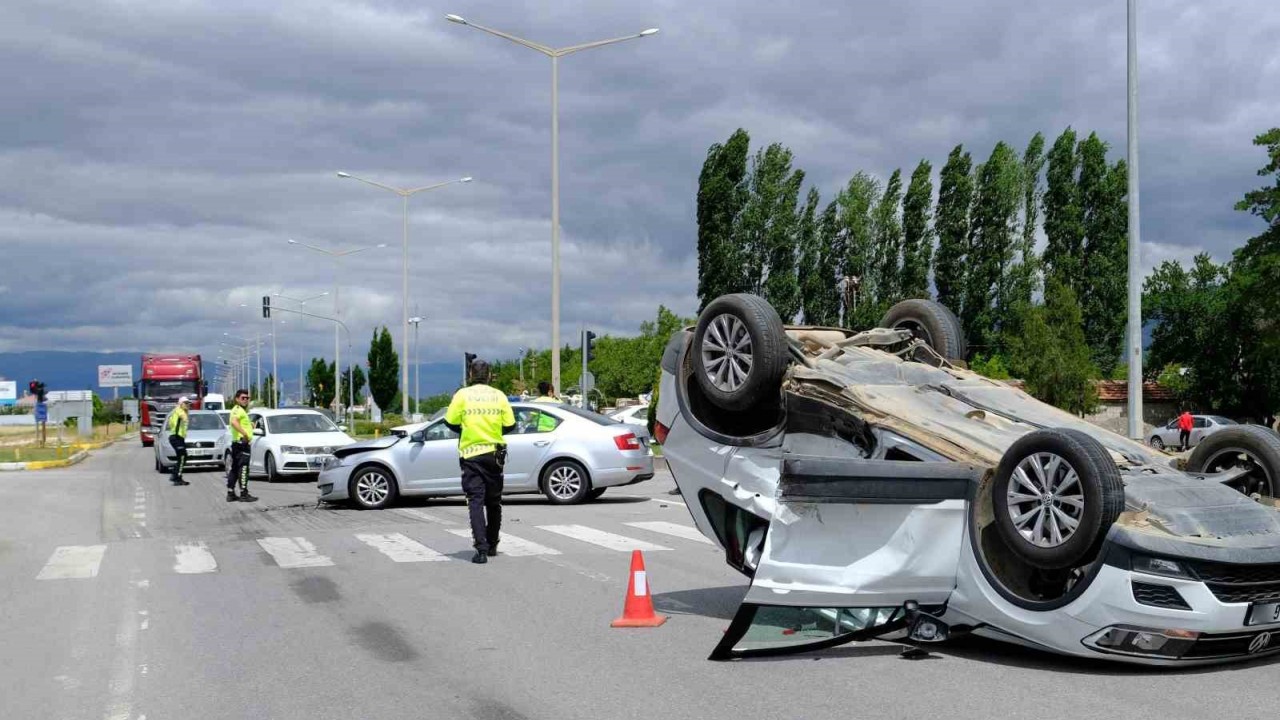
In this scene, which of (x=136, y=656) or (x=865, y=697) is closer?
(x=865, y=697)

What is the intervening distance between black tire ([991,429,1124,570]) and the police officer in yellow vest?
5852 mm

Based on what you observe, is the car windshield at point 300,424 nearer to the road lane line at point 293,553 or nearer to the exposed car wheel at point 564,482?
the exposed car wheel at point 564,482

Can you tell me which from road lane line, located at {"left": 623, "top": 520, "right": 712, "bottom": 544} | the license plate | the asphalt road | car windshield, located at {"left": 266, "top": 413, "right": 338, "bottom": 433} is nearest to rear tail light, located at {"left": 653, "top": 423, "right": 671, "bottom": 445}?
the asphalt road

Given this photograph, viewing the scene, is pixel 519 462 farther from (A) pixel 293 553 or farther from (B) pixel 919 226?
(B) pixel 919 226

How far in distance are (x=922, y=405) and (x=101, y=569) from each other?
7.81 m

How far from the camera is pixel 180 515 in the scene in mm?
17516

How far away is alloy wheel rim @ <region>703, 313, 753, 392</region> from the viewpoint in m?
8.02

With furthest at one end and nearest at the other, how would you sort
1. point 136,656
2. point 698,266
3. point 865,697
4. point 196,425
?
point 698,266 → point 196,425 → point 136,656 → point 865,697

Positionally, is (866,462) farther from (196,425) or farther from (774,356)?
(196,425)

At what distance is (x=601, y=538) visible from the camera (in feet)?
43.5

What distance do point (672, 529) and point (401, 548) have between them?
10.7ft

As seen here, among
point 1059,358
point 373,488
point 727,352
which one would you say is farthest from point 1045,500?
point 1059,358

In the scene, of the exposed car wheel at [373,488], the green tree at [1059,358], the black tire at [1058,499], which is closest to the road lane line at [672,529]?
the exposed car wheel at [373,488]

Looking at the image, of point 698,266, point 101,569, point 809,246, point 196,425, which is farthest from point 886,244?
point 101,569
